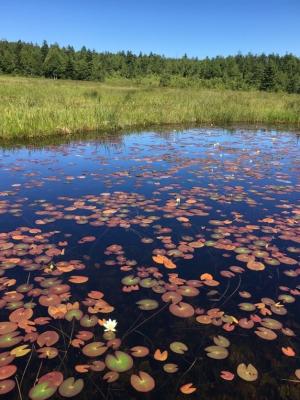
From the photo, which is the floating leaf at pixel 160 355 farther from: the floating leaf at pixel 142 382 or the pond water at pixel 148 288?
the floating leaf at pixel 142 382

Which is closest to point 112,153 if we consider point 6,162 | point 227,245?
point 6,162

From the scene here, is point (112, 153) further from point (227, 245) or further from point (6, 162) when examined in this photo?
point (227, 245)

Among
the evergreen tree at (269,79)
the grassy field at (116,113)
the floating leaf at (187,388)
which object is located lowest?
the floating leaf at (187,388)

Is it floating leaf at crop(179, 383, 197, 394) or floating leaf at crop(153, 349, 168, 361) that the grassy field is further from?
floating leaf at crop(179, 383, 197, 394)

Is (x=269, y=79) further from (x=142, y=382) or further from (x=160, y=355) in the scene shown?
(x=142, y=382)

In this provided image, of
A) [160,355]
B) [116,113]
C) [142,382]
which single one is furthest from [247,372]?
[116,113]

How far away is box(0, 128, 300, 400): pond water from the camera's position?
2480 mm

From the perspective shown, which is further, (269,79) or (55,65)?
(55,65)

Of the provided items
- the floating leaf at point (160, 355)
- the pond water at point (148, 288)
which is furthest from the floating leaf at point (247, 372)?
the floating leaf at point (160, 355)

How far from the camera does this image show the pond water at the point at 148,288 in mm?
2480

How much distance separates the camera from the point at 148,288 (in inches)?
139

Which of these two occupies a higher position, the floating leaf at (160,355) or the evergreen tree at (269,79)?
the evergreen tree at (269,79)

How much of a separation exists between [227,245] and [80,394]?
2681 mm

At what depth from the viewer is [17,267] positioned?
12.6ft
